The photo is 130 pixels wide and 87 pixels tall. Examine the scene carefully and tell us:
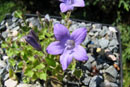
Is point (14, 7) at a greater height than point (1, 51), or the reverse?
point (14, 7)

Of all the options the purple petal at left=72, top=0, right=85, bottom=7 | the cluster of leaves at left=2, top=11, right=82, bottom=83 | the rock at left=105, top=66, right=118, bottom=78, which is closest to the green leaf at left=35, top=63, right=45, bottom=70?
the cluster of leaves at left=2, top=11, right=82, bottom=83

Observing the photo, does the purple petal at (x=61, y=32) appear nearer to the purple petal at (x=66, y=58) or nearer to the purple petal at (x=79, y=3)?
the purple petal at (x=66, y=58)

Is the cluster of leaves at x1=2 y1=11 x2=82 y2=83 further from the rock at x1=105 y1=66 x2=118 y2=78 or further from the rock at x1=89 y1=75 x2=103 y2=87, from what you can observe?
the rock at x1=105 y1=66 x2=118 y2=78

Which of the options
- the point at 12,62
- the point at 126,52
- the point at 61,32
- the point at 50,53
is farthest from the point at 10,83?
the point at 126,52

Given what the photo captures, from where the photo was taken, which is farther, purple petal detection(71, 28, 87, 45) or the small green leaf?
the small green leaf

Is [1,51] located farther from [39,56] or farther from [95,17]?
[95,17]

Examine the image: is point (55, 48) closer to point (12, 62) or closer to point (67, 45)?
point (67, 45)

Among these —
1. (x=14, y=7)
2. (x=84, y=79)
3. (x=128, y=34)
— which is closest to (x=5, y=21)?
(x=14, y=7)
